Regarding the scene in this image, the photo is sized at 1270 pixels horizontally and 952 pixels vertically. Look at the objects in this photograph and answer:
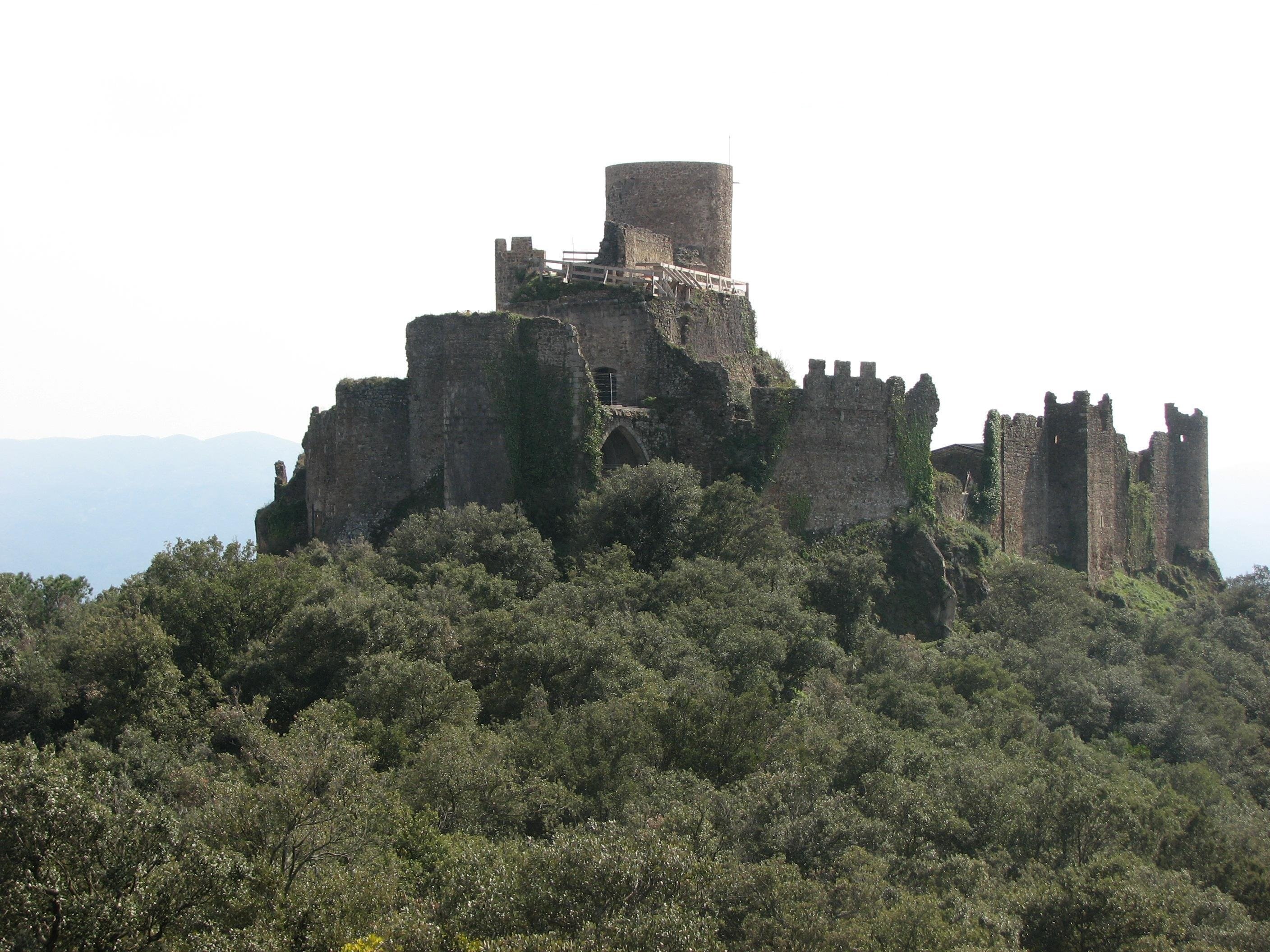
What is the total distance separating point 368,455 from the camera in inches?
1444

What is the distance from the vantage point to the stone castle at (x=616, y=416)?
3525 centimetres

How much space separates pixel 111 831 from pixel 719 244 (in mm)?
30629

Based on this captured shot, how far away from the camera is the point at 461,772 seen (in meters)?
22.3

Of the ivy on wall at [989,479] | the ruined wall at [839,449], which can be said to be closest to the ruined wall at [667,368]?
the ruined wall at [839,449]

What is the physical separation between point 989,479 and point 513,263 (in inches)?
585

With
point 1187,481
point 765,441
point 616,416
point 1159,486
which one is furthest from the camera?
point 1187,481

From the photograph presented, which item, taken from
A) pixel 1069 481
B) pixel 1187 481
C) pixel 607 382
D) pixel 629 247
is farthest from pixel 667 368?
pixel 1187 481

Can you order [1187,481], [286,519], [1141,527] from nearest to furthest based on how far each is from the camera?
1. [286,519]
2. [1141,527]
3. [1187,481]

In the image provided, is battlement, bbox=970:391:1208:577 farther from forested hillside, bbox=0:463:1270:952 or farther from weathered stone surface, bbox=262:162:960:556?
weathered stone surface, bbox=262:162:960:556

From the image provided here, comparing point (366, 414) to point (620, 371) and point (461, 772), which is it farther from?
point (461, 772)

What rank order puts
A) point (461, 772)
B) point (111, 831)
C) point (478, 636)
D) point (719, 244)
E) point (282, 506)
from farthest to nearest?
point (719, 244), point (282, 506), point (478, 636), point (461, 772), point (111, 831)

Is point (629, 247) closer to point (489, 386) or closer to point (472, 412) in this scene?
point (489, 386)

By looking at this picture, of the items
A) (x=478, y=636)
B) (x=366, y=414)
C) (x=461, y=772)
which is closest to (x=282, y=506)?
(x=366, y=414)

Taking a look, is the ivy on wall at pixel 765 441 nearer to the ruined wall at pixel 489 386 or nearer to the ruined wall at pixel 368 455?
the ruined wall at pixel 489 386
